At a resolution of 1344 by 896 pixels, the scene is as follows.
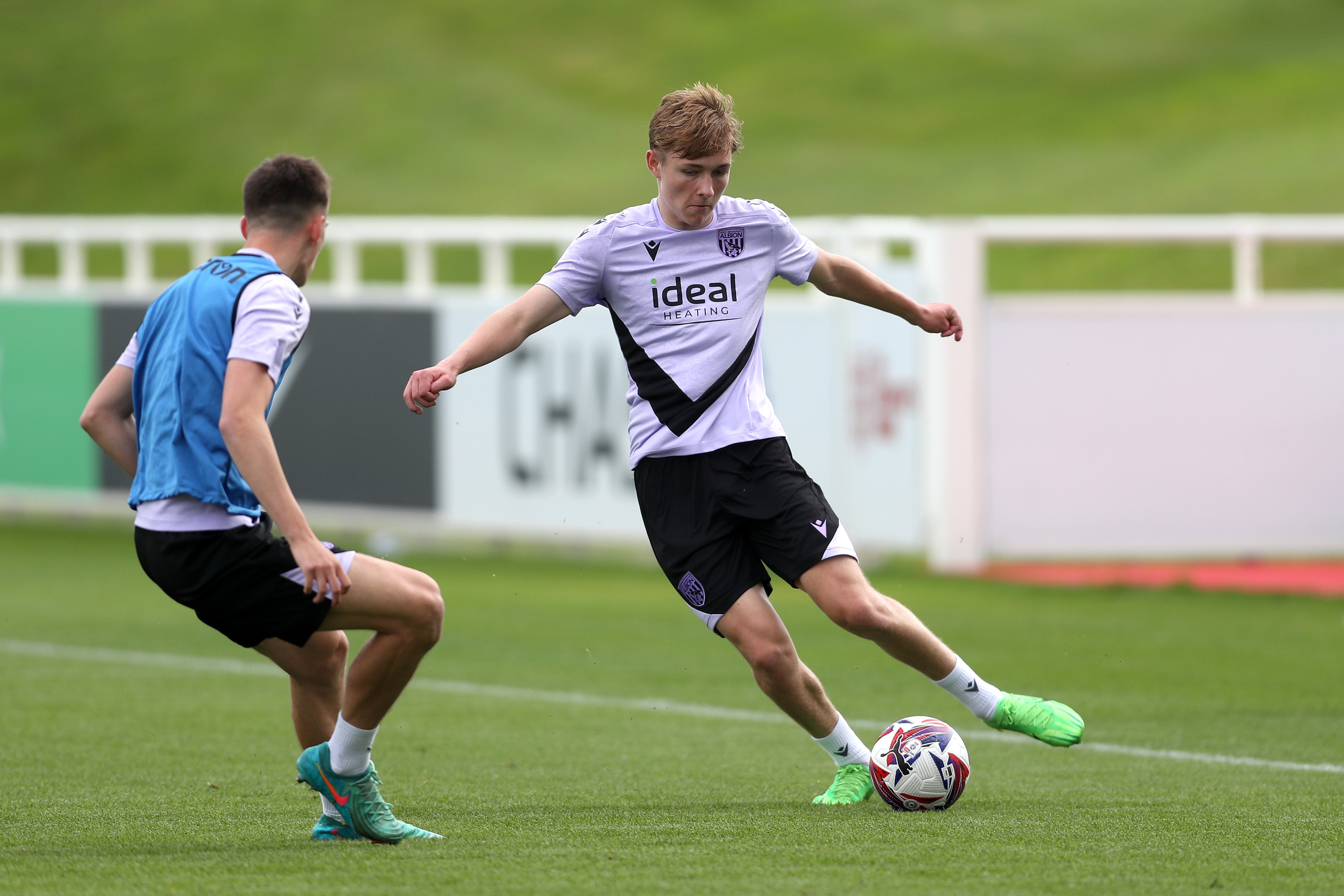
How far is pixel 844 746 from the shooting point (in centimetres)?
624

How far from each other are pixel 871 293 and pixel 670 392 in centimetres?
76

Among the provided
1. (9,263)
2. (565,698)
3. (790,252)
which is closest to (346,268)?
(9,263)

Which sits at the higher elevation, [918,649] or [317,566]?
[317,566]

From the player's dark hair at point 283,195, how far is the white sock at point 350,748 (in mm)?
1346

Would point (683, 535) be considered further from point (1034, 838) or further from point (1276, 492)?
point (1276, 492)

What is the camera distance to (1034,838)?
18.3ft

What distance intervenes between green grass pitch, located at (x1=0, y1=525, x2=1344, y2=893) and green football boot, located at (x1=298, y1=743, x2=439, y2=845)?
0.08 metres

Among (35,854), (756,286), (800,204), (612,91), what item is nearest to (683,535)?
(756,286)

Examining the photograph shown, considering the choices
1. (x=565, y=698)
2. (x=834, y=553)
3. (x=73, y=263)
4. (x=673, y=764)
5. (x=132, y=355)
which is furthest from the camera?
(x=73, y=263)

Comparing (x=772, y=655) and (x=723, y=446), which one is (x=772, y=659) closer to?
(x=772, y=655)

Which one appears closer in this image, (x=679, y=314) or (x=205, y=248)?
(x=679, y=314)

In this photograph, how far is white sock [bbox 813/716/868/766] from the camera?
245 inches

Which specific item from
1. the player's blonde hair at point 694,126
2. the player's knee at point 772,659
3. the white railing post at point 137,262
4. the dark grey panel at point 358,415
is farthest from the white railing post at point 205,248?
the player's knee at point 772,659

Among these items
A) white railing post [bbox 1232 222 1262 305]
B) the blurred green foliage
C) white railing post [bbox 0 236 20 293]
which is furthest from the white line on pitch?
the blurred green foliage
